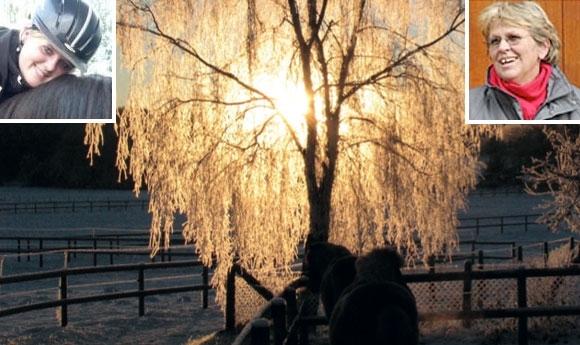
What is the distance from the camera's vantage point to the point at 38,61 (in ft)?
34.5

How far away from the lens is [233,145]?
10289 millimetres

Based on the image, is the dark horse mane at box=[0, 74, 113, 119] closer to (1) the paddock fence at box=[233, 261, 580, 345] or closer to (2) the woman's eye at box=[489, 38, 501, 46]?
(1) the paddock fence at box=[233, 261, 580, 345]

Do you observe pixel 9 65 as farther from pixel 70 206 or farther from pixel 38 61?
pixel 70 206

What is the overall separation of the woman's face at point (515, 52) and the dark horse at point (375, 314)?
5733 mm

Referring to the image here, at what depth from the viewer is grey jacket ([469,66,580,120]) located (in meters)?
10.6

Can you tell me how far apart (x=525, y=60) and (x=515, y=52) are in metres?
0.18

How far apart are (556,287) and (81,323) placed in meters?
6.21

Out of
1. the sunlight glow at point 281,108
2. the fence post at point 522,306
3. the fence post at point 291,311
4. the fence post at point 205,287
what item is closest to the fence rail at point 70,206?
the fence post at point 205,287

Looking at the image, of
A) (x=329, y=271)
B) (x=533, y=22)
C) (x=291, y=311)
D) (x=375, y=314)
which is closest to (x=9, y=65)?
(x=291, y=311)

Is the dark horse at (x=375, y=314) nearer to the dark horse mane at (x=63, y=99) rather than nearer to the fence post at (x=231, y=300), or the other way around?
the fence post at (x=231, y=300)

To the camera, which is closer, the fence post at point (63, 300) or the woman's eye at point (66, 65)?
the woman's eye at point (66, 65)

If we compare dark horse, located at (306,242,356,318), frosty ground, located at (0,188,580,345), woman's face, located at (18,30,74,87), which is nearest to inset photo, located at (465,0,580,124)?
frosty ground, located at (0,188,580,345)

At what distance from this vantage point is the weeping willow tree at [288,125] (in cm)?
1030

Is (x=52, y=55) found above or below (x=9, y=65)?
above
